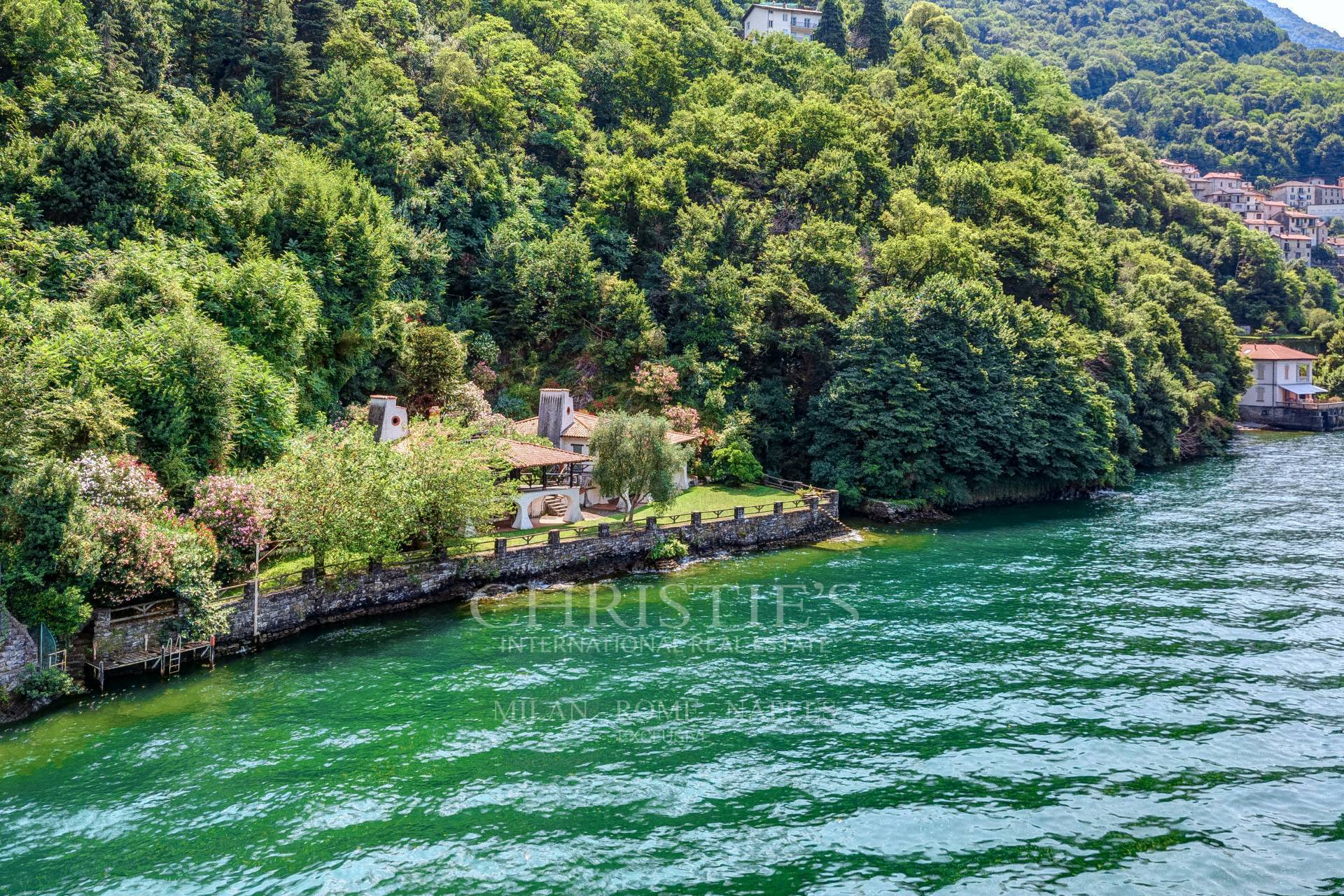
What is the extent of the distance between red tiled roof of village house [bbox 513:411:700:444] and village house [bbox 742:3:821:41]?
8555cm

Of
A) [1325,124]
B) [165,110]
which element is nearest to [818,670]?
[165,110]

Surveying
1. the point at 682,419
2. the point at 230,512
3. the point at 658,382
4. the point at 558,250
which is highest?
the point at 558,250

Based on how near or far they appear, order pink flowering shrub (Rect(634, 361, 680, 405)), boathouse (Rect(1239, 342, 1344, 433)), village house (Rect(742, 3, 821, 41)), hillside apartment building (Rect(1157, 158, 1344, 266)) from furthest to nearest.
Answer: hillside apartment building (Rect(1157, 158, 1344, 266)) < village house (Rect(742, 3, 821, 41)) < boathouse (Rect(1239, 342, 1344, 433)) < pink flowering shrub (Rect(634, 361, 680, 405))

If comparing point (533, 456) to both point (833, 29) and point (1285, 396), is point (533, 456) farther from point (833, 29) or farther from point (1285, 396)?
point (1285, 396)

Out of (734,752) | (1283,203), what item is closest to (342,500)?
(734,752)

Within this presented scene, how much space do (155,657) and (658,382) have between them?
114ft

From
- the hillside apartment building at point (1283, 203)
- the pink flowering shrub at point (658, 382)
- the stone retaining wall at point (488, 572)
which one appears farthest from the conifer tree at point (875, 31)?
the stone retaining wall at point (488, 572)

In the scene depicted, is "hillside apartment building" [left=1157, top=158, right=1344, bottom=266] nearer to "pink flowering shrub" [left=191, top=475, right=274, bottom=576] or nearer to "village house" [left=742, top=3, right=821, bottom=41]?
"village house" [left=742, top=3, right=821, bottom=41]

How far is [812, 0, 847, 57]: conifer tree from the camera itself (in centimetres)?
10619

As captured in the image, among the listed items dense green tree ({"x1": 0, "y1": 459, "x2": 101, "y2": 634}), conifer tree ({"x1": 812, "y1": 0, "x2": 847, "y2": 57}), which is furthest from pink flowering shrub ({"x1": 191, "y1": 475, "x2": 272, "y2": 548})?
conifer tree ({"x1": 812, "y1": 0, "x2": 847, "y2": 57})

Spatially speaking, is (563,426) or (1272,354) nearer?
(563,426)

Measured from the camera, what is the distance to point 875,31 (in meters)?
106

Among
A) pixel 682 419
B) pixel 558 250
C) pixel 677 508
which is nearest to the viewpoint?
pixel 677 508

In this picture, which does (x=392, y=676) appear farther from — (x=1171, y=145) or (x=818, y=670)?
(x=1171, y=145)
